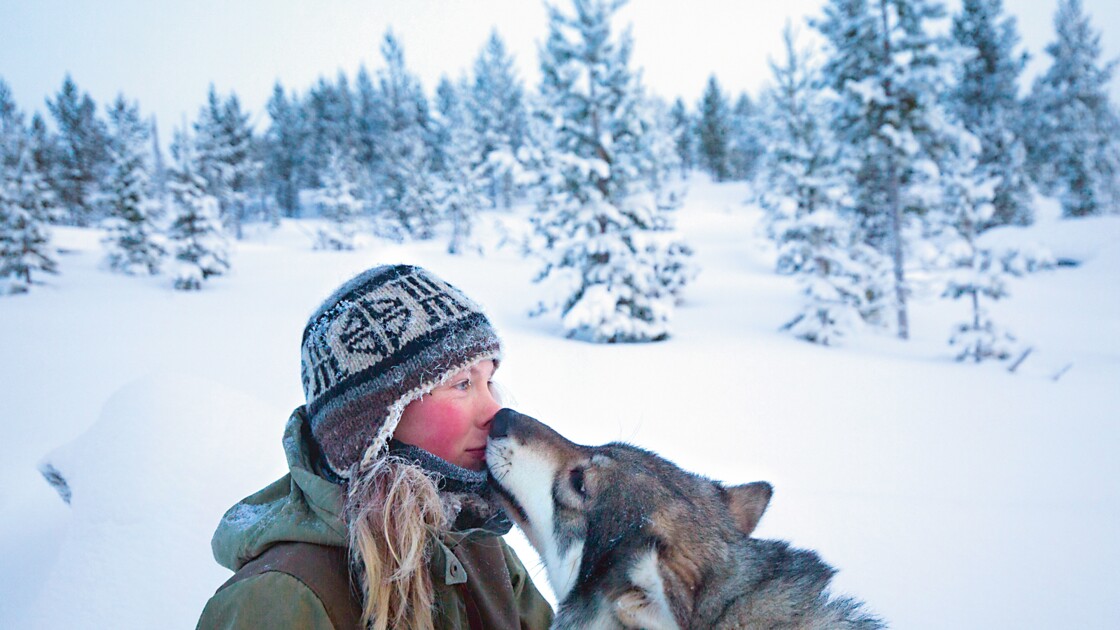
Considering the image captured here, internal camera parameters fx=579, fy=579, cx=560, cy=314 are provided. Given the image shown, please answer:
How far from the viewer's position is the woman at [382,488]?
1.71 meters

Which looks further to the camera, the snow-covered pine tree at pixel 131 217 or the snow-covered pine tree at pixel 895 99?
the snow-covered pine tree at pixel 131 217

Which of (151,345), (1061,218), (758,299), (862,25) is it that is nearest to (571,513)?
(151,345)

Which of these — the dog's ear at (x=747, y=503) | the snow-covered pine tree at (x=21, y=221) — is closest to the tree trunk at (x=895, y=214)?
the dog's ear at (x=747, y=503)

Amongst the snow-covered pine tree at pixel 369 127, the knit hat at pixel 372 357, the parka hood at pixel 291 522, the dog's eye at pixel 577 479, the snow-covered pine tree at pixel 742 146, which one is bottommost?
the dog's eye at pixel 577 479

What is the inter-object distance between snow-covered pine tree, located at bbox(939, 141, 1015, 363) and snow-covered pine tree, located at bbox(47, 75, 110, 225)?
5190 cm

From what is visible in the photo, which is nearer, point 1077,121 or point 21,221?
point 21,221

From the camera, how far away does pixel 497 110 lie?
60938mm

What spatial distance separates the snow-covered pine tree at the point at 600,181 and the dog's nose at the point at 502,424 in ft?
45.9

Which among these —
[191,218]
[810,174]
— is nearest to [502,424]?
[810,174]

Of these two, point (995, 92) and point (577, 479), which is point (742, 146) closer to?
point (995, 92)

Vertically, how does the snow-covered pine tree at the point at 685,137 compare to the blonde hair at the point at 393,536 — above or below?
above

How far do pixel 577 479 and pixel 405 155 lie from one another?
173 feet

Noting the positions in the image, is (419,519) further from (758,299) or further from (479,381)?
(758,299)

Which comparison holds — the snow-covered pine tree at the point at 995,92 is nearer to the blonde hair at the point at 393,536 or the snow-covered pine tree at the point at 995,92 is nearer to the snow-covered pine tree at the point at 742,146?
the snow-covered pine tree at the point at 742,146
